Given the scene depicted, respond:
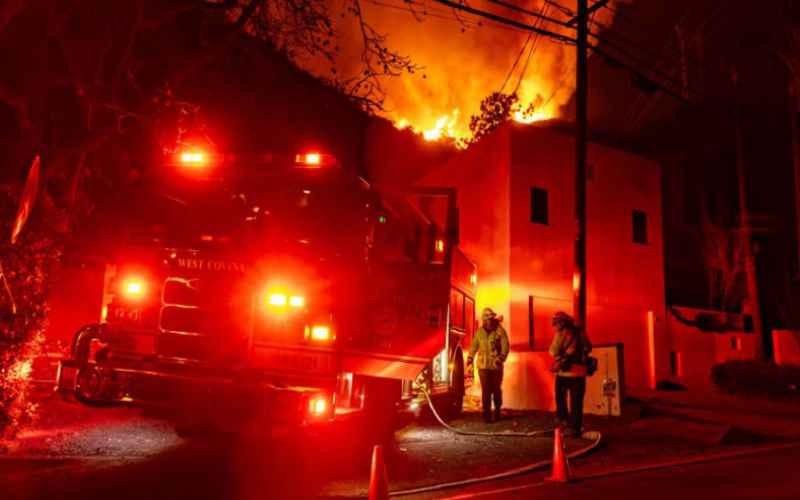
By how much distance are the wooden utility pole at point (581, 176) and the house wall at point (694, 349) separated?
28.8ft

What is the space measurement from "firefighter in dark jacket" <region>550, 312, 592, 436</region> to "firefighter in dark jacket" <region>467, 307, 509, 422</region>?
126cm

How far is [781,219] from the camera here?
25.9m

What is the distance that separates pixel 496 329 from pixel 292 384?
5.16 m

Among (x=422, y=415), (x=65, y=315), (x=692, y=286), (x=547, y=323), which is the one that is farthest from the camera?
(x=692, y=286)

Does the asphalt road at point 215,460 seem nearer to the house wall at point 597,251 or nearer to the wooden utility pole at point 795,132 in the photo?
the house wall at point 597,251

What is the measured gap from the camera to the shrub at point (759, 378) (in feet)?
55.3

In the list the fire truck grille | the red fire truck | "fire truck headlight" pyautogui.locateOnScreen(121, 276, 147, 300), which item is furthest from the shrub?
"fire truck headlight" pyautogui.locateOnScreen(121, 276, 147, 300)

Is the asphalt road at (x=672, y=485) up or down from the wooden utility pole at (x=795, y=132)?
down

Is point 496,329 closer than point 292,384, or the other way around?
point 292,384

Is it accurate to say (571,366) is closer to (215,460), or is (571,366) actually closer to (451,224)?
(451,224)

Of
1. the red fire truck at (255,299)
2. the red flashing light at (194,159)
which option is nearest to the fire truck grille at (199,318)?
the red fire truck at (255,299)

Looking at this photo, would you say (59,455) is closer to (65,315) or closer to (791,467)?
(65,315)

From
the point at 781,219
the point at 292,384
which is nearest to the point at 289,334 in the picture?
the point at 292,384

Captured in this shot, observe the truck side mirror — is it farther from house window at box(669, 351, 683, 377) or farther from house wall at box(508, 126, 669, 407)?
house window at box(669, 351, 683, 377)
